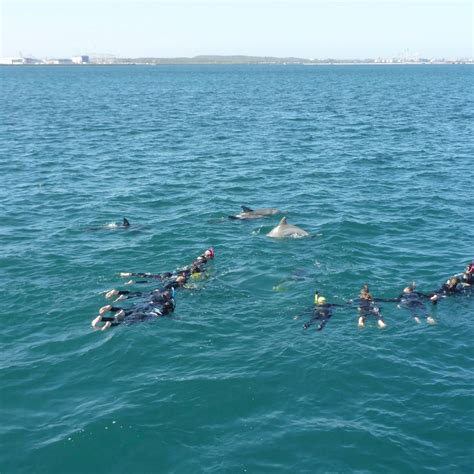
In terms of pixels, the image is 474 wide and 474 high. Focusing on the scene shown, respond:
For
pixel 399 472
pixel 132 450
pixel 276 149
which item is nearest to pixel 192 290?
pixel 132 450

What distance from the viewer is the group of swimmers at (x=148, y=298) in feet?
90.8

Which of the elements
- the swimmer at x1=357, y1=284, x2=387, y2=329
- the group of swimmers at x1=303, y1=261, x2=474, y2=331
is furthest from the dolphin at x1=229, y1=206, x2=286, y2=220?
the swimmer at x1=357, y1=284, x2=387, y2=329

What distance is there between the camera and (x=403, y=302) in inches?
1174

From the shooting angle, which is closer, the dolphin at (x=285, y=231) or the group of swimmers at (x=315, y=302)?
the group of swimmers at (x=315, y=302)

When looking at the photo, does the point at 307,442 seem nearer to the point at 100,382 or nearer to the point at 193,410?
the point at 193,410

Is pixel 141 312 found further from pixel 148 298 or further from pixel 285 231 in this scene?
pixel 285 231

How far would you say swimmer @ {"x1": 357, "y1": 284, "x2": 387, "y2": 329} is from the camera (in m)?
27.6

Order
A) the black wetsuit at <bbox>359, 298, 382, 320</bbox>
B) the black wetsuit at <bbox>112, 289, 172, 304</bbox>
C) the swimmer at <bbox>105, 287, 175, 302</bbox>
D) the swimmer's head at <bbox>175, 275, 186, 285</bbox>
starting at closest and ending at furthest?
the black wetsuit at <bbox>359, 298, 382, 320</bbox>, the black wetsuit at <bbox>112, 289, 172, 304</bbox>, the swimmer at <bbox>105, 287, 175, 302</bbox>, the swimmer's head at <bbox>175, 275, 186, 285</bbox>

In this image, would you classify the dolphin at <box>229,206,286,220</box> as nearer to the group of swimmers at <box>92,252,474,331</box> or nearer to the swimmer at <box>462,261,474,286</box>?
the group of swimmers at <box>92,252,474,331</box>

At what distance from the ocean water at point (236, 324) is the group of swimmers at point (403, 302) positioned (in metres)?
0.52

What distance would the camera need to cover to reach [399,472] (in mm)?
18438

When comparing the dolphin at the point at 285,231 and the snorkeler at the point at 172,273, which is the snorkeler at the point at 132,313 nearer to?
the snorkeler at the point at 172,273

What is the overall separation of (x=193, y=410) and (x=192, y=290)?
10.9m

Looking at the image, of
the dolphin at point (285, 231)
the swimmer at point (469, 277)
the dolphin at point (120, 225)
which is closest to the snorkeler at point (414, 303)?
the swimmer at point (469, 277)
